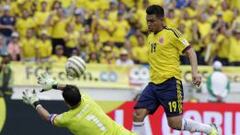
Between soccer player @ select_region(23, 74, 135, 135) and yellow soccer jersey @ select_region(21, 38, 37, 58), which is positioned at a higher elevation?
yellow soccer jersey @ select_region(21, 38, 37, 58)

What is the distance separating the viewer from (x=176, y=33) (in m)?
11.4

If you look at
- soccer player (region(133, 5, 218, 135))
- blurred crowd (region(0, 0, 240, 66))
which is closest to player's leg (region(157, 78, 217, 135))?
soccer player (region(133, 5, 218, 135))

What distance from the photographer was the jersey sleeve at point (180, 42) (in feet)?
37.1

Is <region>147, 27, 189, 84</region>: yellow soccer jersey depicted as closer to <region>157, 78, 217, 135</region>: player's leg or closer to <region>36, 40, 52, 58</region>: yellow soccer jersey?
<region>157, 78, 217, 135</region>: player's leg

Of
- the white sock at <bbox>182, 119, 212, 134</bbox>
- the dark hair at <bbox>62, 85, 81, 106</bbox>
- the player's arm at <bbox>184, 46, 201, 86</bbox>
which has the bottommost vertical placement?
the white sock at <bbox>182, 119, 212, 134</bbox>

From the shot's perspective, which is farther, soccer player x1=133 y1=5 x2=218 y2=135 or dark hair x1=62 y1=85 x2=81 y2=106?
soccer player x1=133 y1=5 x2=218 y2=135

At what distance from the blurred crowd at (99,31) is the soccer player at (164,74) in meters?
9.01

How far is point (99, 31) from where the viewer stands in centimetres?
2169

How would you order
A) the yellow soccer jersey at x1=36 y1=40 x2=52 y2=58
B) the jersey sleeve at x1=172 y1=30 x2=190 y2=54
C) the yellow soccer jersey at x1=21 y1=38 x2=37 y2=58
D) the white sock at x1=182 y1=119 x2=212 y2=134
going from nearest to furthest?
the jersey sleeve at x1=172 y1=30 x2=190 y2=54 < the white sock at x1=182 y1=119 x2=212 y2=134 < the yellow soccer jersey at x1=36 y1=40 x2=52 y2=58 < the yellow soccer jersey at x1=21 y1=38 x2=37 y2=58

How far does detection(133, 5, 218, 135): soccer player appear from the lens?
37.1 ft

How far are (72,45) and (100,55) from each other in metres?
0.77

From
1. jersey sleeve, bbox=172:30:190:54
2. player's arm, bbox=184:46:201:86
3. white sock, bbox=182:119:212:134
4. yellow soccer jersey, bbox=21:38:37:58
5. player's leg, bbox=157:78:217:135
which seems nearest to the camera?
player's arm, bbox=184:46:201:86

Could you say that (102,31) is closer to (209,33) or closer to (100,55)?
(100,55)

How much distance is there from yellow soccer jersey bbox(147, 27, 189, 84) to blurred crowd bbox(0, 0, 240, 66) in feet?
30.0
